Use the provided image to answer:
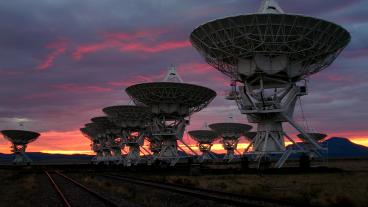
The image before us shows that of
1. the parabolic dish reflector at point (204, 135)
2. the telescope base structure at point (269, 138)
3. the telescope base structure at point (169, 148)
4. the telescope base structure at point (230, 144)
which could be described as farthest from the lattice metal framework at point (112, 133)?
the telescope base structure at point (269, 138)

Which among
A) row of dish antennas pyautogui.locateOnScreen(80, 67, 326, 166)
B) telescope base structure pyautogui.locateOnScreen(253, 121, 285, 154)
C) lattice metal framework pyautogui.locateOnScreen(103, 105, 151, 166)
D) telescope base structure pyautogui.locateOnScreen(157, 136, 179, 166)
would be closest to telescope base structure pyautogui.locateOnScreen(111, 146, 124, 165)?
row of dish antennas pyautogui.locateOnScreen(80, 67, 326, 166)

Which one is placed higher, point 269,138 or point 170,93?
point 170,93

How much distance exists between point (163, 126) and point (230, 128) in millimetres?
35316

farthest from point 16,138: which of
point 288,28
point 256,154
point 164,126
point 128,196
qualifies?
point 128,196

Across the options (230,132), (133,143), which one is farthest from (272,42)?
(230,132)

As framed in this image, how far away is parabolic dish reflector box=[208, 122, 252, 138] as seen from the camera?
99.8m

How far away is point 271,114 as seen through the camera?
48500 millimetres

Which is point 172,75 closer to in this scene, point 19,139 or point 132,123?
point 132,123

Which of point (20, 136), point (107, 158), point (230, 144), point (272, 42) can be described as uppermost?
point (272, 42)

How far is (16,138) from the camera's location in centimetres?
11344

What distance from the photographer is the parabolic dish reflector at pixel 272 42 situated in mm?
42719

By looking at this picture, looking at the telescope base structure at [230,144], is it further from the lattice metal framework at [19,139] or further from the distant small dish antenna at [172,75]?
the lattice metal framework at [19,139]

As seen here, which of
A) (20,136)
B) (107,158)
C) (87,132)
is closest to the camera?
(20,136)

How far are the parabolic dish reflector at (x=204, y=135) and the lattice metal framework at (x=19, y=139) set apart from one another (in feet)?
143
